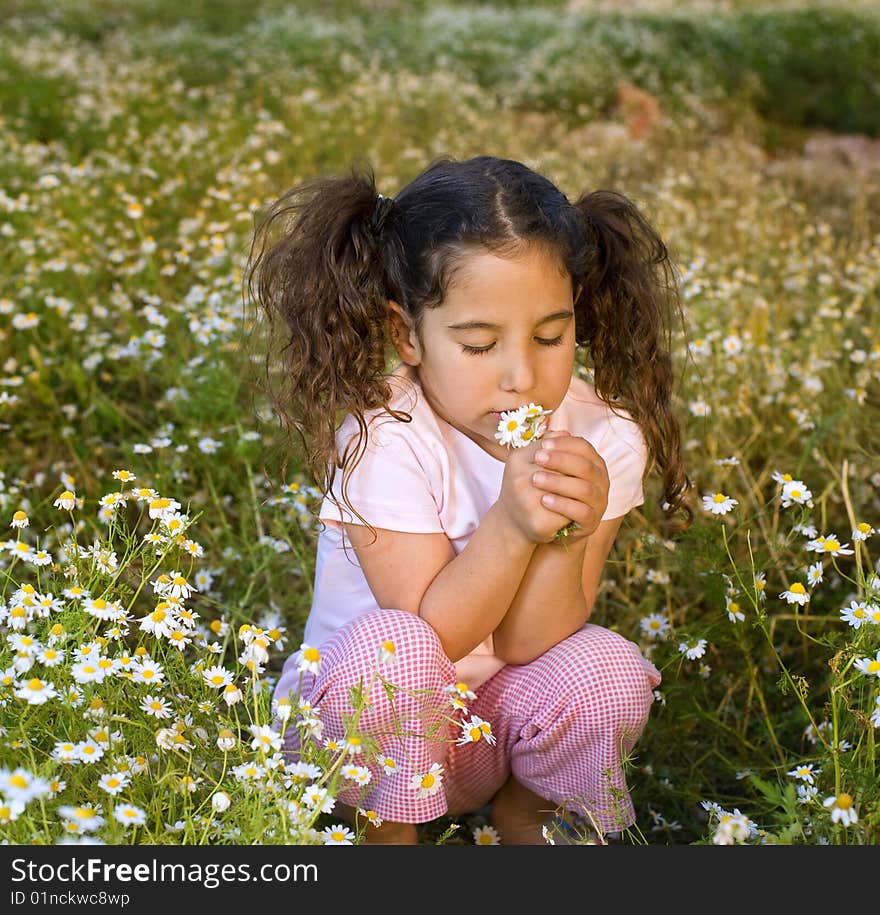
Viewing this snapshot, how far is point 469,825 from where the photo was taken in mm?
2104

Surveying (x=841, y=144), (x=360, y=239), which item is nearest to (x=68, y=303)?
(x=360, y=239)

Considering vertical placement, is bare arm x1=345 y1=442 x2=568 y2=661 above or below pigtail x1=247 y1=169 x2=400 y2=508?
below

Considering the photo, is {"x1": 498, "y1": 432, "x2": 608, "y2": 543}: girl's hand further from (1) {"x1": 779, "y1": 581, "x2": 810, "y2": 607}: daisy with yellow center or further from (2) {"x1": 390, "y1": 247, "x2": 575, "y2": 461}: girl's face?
(1) {"x1": 779, "y1": 581, "x2": 810, "y2": 607}: daisy with yellow center

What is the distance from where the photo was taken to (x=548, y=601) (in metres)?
1.83

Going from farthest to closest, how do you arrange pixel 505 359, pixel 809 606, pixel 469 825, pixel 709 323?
pixel 709 323
pixel 809 606
pixel 469 825
pixel 505 359

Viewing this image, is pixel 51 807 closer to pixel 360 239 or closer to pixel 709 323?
pixel 360 239

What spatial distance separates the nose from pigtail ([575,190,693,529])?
0.36 m

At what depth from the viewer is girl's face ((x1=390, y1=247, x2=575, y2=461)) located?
1.72 m

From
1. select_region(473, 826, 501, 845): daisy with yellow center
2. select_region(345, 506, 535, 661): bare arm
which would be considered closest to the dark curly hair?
select_region(345, 506, 535, 661): bare arm

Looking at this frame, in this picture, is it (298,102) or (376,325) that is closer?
(376,325)

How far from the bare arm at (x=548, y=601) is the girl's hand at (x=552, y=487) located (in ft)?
0.29

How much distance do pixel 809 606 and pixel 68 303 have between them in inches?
77.8

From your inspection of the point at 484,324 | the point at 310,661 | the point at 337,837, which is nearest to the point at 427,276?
the point at 484,324

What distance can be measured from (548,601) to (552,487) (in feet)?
0.84
